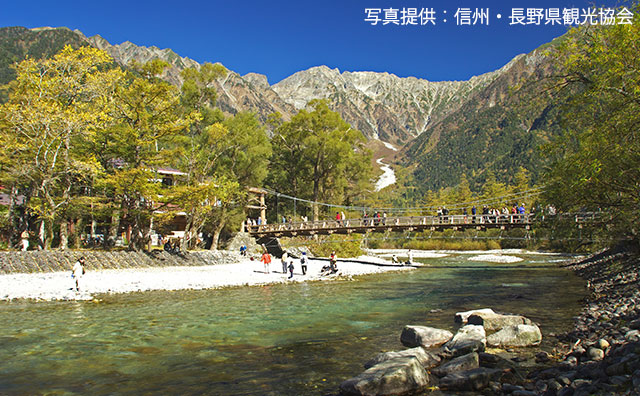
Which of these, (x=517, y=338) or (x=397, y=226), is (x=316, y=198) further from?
(x=517, y=338)

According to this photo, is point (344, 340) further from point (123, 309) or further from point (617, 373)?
point (123, 309)

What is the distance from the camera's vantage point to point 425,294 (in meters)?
16.1

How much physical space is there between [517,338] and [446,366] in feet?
7.55

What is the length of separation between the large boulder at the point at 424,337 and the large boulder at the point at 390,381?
88.9 inches

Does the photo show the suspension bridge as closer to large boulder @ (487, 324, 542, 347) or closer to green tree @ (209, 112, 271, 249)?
green tree @ (209, 112, 271, 249)

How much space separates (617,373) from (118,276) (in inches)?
736

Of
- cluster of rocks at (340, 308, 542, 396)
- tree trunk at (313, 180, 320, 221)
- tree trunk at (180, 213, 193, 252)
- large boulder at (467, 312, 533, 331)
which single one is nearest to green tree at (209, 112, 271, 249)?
tree trunk at (180, 213, 193, 252)

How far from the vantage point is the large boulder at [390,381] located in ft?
18.2

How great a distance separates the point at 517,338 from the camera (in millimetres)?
8008

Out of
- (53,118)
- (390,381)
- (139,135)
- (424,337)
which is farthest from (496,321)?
(139,135)

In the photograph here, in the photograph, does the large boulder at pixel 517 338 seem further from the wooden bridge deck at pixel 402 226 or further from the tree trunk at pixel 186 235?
the tree trunk at pixel 186 235

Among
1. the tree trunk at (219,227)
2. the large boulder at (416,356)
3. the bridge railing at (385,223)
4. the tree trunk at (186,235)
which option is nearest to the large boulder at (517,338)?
the large boulder at (416,356)

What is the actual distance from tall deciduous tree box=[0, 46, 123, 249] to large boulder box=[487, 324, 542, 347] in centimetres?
1944

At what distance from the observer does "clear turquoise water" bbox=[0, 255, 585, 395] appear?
6414 millimetres
